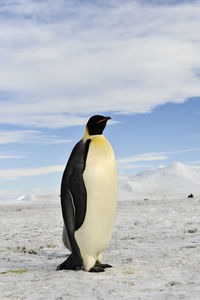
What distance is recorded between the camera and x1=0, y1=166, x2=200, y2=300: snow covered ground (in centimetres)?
428

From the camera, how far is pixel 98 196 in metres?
5.19

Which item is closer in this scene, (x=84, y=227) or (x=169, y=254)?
(x=84, y=227)

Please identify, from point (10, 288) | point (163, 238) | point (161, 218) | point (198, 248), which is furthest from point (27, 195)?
point (10, 288)

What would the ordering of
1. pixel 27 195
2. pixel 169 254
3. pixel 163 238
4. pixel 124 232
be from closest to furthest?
pixel 169 254 → pixel 163 238 → pixel 124 232 → pixel 27 195

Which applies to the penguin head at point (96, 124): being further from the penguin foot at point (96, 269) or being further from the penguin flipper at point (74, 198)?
the penguin foot at point (96, 269)

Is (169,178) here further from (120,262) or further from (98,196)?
(98,196)

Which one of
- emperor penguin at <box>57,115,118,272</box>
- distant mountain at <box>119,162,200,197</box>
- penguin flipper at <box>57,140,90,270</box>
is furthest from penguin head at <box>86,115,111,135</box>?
distant mountain at <box>119,162,200,197</box>

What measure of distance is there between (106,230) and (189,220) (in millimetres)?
5191

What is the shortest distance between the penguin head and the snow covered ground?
1.67 meters

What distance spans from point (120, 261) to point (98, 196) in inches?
48.6

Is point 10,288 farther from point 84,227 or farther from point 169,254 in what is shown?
point 169,254

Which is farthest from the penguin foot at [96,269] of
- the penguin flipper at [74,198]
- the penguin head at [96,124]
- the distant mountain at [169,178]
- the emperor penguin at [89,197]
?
the distant mountain at [169,178]

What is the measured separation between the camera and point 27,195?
2467cm

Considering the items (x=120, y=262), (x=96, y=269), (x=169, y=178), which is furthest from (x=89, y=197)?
(x=169, y=178)
